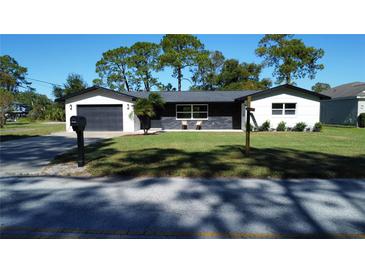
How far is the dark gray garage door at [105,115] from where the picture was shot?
2062 cm

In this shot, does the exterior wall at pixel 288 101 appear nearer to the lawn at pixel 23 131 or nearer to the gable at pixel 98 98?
the gable at pixel 98 98

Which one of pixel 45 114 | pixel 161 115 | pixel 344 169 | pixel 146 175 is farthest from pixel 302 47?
pixel 45 114

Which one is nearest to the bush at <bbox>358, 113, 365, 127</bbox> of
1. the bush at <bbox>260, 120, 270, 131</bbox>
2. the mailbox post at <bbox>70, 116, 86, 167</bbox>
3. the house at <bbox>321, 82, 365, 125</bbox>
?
the house at <bbox>321, 82, 365, 125</bbox>

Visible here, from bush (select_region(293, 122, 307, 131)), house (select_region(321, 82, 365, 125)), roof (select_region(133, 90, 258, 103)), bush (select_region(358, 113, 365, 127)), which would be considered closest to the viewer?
bush (select_region(293, 122, 307, 131))

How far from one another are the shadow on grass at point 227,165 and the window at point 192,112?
47.1ft

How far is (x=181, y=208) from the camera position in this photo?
3914mm

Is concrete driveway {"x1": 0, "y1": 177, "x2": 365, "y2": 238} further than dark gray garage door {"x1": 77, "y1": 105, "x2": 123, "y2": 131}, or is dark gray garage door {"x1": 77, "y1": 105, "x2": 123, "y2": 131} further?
dark gray garage door {"x1": 77, "y1": 105, "x2": 123, "y2": 131}

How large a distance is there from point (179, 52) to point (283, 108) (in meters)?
26.8

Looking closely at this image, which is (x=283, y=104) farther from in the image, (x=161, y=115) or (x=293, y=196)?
(x=293, y=196)

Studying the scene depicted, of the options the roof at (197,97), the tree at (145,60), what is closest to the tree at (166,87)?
the tree at (145,60)

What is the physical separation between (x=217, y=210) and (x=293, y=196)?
60.4 inches

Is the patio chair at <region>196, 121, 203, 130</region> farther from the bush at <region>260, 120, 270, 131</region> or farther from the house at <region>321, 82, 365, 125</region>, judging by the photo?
the house at <region>321, 82, 365, 125</region>

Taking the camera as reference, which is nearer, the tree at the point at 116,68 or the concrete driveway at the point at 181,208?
the concrete driveway at the point at 181,208

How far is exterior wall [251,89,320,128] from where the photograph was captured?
1991 centimetres
